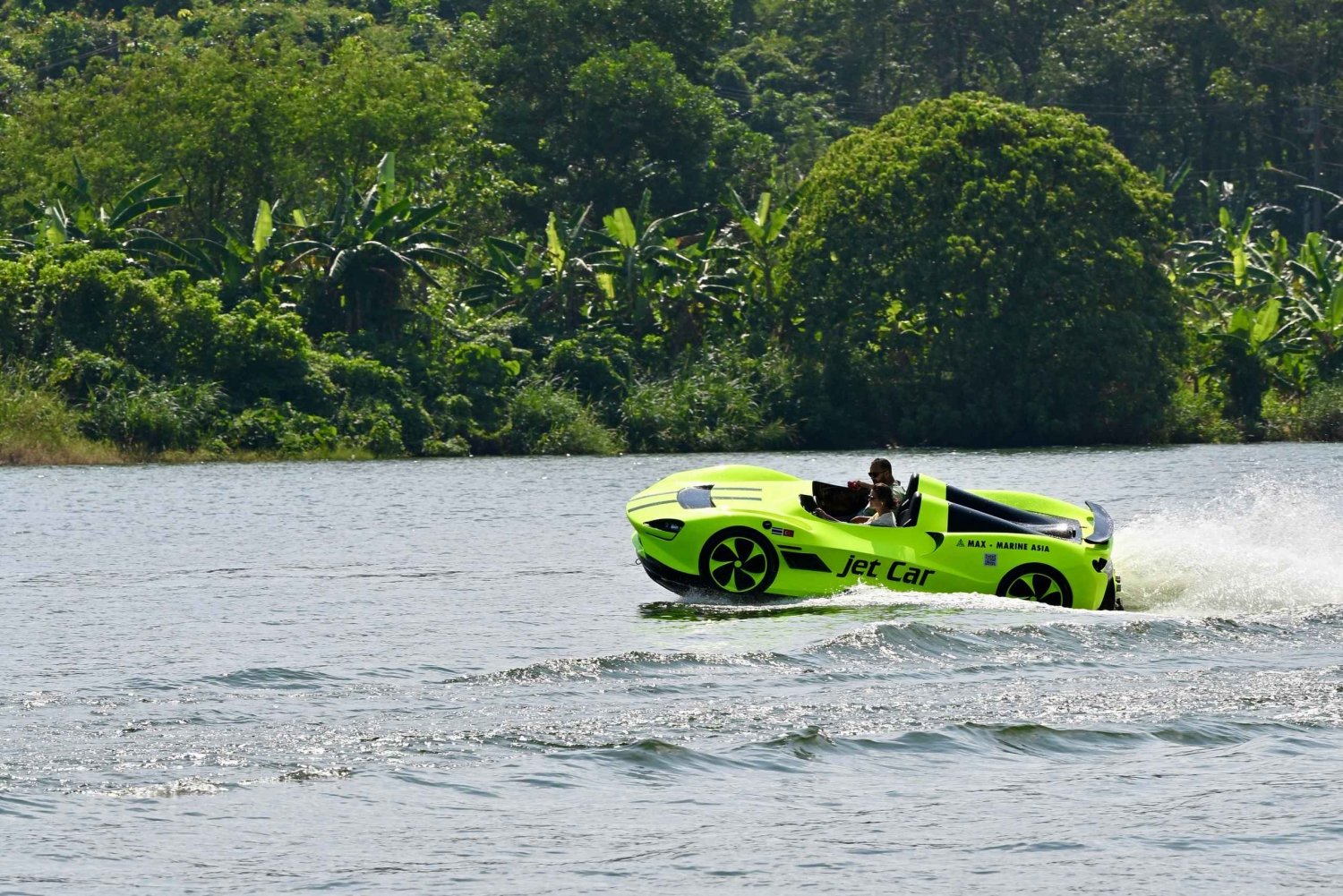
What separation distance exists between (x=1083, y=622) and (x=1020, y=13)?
71178 mm

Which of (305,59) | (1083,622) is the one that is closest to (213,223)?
(305,59)

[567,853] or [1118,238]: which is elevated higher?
[1118,238]

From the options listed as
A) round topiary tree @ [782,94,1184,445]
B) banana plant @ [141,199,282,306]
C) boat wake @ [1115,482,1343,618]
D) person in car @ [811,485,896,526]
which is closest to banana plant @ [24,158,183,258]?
banana plant @ [141,199,282,306]

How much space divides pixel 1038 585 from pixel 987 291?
126ft

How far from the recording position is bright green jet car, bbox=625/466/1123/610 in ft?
60.3

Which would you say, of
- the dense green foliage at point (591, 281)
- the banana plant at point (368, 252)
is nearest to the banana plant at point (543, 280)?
the dense green foliage at point (591, 281)

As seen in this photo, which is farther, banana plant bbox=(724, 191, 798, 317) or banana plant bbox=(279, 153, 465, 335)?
banana plant bbox=(724, 191, 798, 317)

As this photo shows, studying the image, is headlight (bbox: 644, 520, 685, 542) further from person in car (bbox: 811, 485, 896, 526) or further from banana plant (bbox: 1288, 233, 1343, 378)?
banana plant (bbox: 1288, 233, 1343, 378)

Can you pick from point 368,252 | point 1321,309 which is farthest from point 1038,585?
point 1321,309

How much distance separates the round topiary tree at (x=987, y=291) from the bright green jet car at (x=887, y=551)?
37.0m

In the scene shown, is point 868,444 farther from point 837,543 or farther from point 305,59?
point 837,543

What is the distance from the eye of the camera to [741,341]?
193 feet

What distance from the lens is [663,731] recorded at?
12891mm

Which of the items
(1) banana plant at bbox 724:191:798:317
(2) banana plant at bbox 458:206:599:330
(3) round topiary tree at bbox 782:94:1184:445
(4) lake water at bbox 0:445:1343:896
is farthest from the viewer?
(2) banana plant at bbox 458:206:599:330
